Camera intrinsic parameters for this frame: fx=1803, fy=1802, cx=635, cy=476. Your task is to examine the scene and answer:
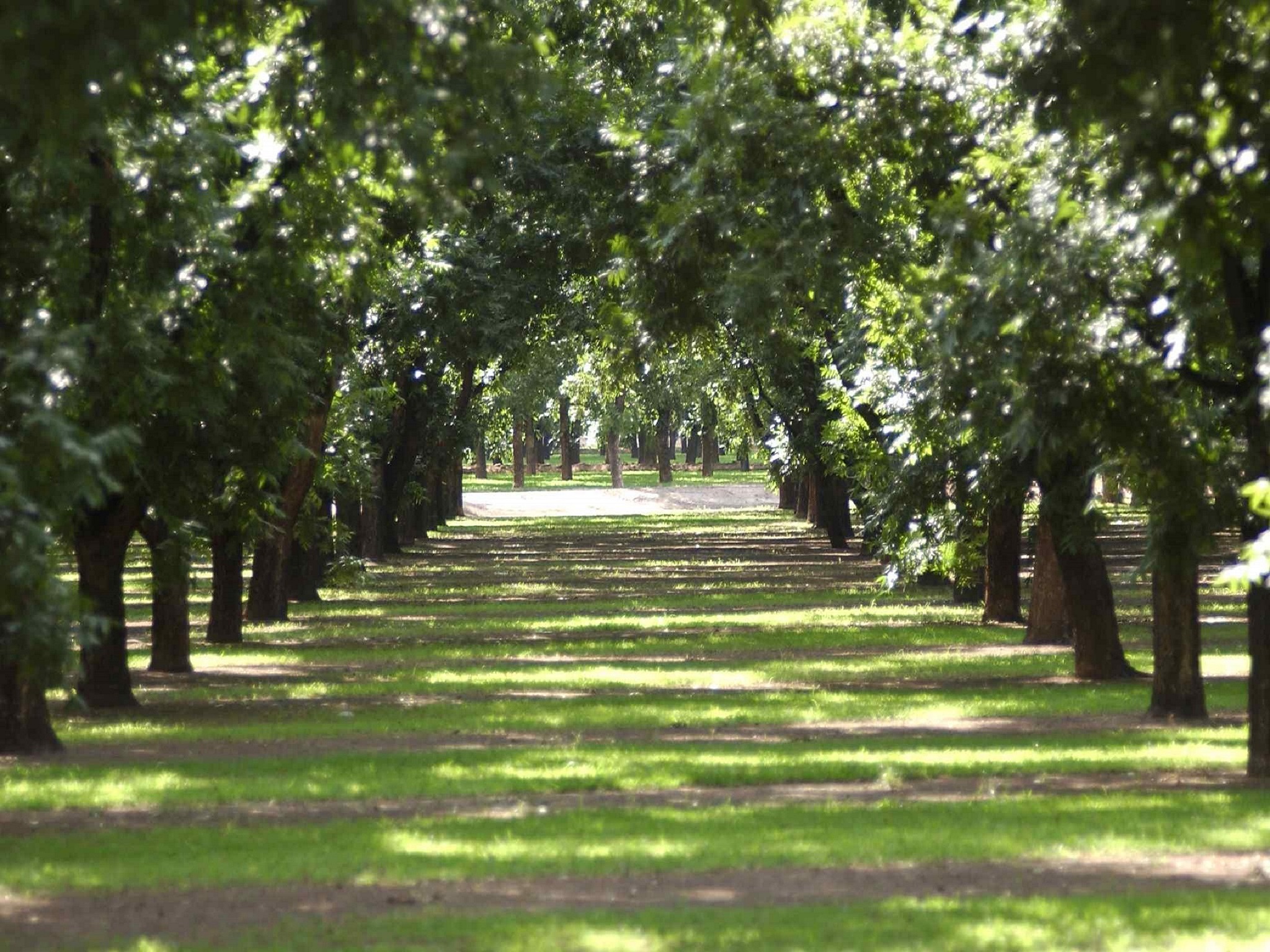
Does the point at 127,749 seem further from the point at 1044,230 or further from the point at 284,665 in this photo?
the point at 1044,230

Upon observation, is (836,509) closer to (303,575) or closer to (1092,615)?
(303,575)

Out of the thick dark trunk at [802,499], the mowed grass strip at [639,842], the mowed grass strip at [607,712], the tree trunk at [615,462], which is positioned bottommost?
the mowed grass strip at [607,712]

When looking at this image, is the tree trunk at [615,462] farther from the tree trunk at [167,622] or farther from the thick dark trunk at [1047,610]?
the tree trunk at [167,622]

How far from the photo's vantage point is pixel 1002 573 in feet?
84.6

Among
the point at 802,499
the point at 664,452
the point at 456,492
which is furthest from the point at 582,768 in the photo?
the point at 664,452

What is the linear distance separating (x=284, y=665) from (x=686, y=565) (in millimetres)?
20256

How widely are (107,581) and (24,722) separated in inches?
98.2

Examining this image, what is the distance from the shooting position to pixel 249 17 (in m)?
10.8

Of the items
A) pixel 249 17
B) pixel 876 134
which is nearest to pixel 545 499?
pixel 876 134

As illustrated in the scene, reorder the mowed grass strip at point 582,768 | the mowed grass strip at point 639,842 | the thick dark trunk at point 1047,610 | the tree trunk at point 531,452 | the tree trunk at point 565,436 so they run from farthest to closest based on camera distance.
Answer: the tree trunk at point 531,452
the tree trunk at point 565,436
the thick dark trunk at point 1047,610
the mowed grass strip at point 582,768
the mowed grass strip at point 639,842

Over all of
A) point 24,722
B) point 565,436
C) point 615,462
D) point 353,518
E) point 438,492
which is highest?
point 565,436

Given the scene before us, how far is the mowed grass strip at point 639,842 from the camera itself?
9703 mm

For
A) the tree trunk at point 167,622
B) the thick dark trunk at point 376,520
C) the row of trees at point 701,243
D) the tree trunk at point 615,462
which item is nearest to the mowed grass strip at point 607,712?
the row of trees at point 701,243

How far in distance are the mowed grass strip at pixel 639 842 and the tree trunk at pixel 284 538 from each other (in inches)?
451
